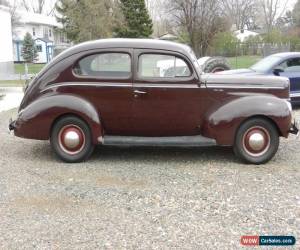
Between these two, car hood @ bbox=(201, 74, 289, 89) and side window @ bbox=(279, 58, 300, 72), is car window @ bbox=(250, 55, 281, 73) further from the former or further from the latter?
car hood @ bbox=(201, 74, 289, 89)

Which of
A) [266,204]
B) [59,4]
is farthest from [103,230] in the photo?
[59,4]

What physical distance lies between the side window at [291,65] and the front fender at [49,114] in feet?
22.0

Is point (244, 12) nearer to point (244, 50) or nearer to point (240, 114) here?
point (244, 50)

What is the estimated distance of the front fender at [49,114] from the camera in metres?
6.80

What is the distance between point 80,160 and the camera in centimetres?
698

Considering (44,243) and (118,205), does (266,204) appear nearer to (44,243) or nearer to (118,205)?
(118,205)

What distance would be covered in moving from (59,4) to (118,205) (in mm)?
46714

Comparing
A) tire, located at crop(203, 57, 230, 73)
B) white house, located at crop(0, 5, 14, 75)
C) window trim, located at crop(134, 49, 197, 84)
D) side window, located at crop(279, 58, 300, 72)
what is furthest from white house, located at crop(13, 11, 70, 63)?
window trim, located at crop(134, 49, 197, 84)

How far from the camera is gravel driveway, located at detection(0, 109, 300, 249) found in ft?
14.3

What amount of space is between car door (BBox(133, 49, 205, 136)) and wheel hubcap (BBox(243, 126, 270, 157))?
2.40ft

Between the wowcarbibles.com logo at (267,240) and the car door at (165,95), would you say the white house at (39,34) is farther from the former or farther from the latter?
the wowcarbibles.com logo at (267,240)

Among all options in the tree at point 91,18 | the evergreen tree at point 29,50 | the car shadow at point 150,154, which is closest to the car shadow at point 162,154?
the car shadow at point 150,154

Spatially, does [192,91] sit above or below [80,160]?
above

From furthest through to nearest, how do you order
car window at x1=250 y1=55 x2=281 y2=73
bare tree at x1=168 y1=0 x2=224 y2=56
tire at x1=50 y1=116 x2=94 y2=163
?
bare tree at x1=168 y1=0 x2=224 y2=56 < car window at x1=250 y1=55 x2=281 y2=73 < tire at x1=50 y1=116 x2=94 y2=163
